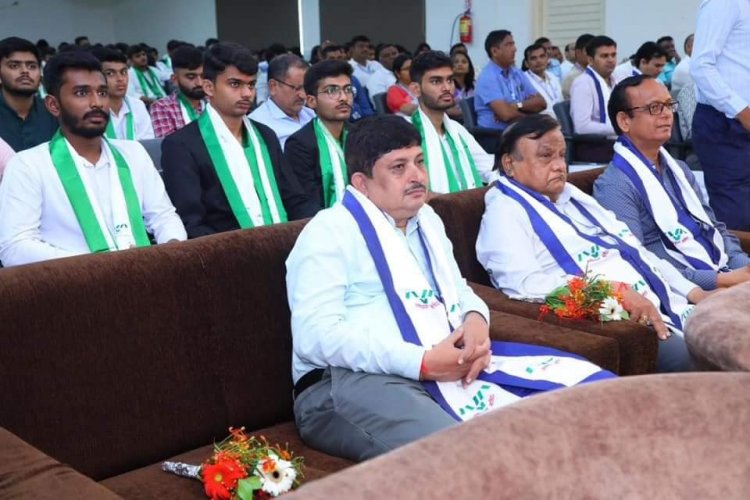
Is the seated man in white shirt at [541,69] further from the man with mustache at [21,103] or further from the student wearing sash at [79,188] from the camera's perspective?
the student wearing sash at [79,188]

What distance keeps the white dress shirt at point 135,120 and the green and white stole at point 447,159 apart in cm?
201

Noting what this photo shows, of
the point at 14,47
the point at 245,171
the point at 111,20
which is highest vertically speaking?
the point at 111,20

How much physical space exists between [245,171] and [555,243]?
1.14 meters

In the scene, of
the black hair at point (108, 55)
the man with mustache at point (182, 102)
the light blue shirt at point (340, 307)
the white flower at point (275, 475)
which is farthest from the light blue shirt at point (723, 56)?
the black hair at point (108, 55)

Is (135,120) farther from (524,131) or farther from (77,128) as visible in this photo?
(524,131)

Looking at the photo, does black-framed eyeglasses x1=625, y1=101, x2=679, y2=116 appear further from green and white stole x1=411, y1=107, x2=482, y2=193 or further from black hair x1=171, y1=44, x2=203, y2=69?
black hair x1=171, y1=44, x2=203, y2=69

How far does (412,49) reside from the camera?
15062 mm

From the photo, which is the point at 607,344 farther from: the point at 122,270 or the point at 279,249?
the point at 122,270

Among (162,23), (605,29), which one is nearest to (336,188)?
(605,29)

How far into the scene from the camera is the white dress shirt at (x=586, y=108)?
19.8ft

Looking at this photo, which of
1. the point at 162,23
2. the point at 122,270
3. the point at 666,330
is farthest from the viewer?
the point at 162,23

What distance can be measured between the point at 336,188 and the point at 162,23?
1384cm

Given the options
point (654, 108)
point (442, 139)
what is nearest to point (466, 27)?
point (442, 139)

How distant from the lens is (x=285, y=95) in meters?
4.52
